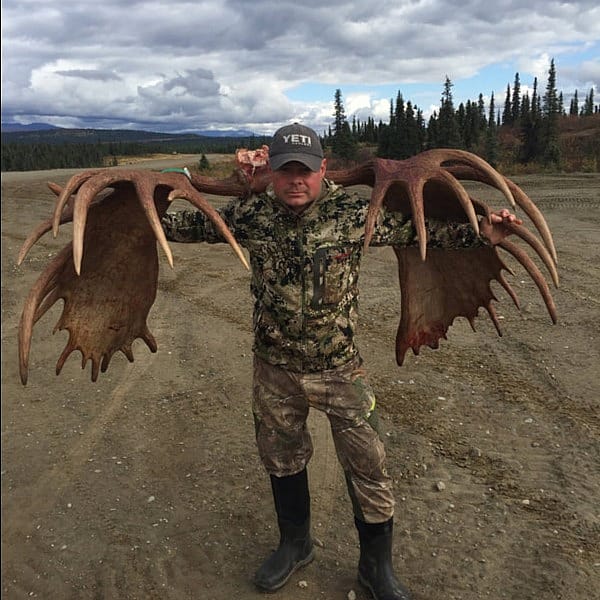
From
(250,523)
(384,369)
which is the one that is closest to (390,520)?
(250,523)

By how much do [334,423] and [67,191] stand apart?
1663 millimetres

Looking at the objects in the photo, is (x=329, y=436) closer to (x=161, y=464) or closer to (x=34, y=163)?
(x=161, y=464)

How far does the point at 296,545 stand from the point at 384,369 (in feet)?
9.17

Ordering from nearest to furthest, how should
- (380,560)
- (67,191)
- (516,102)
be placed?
(67,191)
(380,560)
(516,102)

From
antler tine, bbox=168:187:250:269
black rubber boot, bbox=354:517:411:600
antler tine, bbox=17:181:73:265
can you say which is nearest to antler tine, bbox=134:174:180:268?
antler tine, bbox=168:187:250:269

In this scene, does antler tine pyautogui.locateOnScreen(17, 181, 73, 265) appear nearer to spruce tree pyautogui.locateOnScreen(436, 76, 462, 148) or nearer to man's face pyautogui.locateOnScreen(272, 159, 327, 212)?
man's face pyautogui.locateOnScreen(272, 159, 327, 212)

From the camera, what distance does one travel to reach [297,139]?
107 inches

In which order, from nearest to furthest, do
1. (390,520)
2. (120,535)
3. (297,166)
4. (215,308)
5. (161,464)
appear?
1. (297,166)
2. (390,520)
3. (120,535)
4. (161,464)
5. (215,308)

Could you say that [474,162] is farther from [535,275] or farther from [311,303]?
[311,303]

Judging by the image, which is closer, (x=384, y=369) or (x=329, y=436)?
(x=329, y=436)

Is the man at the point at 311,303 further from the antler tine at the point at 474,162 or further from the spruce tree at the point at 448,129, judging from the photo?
the spruce tree at the point at 448,129

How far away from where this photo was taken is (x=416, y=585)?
11.1 feet

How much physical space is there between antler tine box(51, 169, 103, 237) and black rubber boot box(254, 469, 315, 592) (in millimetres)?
1753

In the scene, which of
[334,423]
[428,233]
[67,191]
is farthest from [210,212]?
[334,423]
